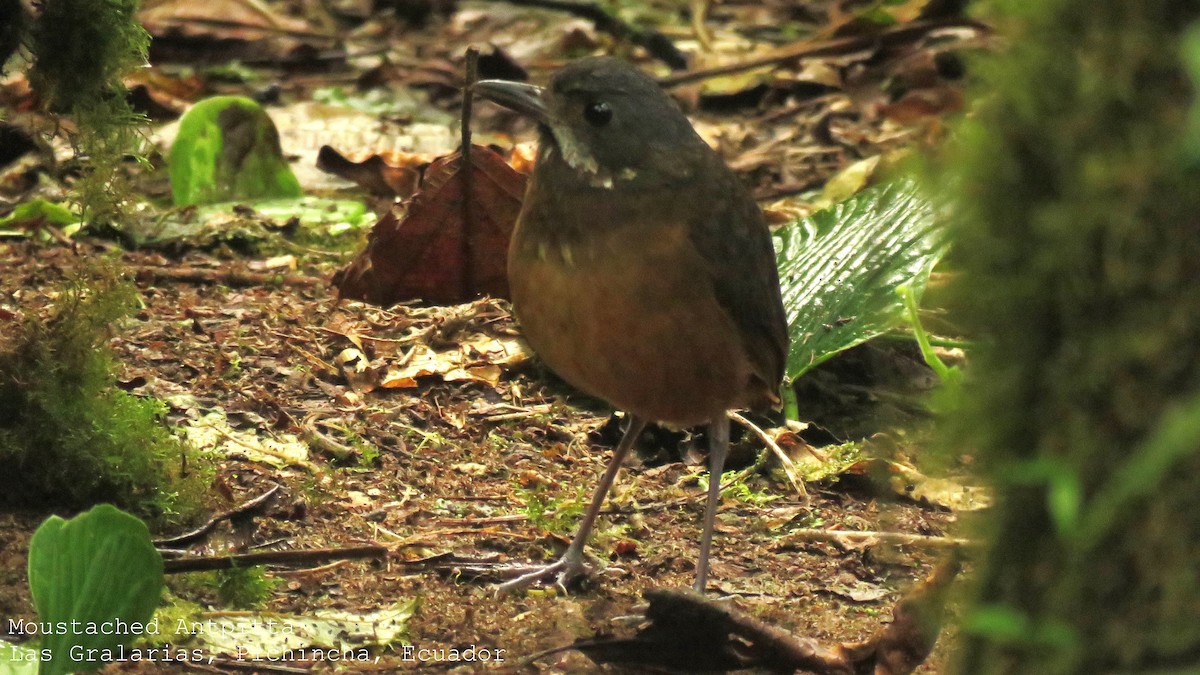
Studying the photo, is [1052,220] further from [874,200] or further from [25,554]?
[874,200]

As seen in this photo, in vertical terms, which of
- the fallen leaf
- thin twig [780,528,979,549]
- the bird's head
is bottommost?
thin twig [780,528,979,549]

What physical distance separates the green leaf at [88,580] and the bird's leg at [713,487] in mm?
1496

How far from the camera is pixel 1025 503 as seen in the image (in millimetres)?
1780

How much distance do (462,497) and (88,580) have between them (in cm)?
162

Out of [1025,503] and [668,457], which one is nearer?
[1025,503]

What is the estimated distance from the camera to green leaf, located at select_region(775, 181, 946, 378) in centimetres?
505

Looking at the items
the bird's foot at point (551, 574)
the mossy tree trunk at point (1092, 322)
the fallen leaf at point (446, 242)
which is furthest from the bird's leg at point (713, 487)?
the mossy tree trunk at point (1092, 322)

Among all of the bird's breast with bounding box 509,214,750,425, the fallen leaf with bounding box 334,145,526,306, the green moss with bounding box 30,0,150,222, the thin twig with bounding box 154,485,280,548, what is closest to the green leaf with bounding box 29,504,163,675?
the thin twig with bounding box 154,485,280,548

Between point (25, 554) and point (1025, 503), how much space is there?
2.59 meters

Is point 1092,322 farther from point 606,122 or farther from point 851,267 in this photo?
point 851,267

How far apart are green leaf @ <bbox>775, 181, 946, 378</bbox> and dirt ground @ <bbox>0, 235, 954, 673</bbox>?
33cm

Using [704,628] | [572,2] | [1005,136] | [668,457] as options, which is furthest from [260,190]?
[1005,136]

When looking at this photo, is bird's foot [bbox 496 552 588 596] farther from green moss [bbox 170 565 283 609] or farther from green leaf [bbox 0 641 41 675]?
green leaf [bbox 0 641 41 675]

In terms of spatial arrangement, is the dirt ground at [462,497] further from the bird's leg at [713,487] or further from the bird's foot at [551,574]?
the bird's leg at [713,487]
